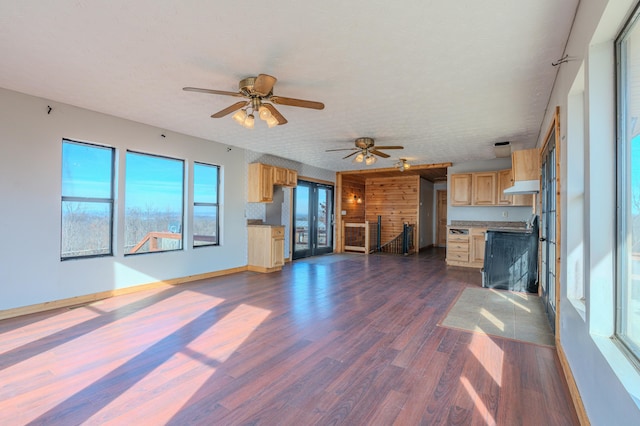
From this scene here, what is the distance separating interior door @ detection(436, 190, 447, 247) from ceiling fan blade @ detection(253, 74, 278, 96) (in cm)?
997

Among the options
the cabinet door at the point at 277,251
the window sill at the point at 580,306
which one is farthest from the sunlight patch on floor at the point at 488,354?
the cabinet door at the point at 277,251

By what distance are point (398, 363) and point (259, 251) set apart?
4247 millimetres

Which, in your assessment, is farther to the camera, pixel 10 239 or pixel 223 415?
pixel 10 239

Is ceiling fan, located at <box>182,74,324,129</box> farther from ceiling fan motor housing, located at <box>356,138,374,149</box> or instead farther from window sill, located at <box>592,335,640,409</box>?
window sill, located at <box>592,335,640,409</box>

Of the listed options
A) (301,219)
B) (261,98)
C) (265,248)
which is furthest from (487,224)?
(261,98)

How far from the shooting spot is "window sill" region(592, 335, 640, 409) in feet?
3.81

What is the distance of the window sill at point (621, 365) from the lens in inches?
45.7

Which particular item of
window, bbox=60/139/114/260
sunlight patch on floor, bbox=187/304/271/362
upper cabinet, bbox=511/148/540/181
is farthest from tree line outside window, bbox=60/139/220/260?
upper cabinet, bbox=511/148/540/181

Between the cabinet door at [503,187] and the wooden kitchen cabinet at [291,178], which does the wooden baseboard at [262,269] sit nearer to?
the wooden kitchen cabinet at [291,178]

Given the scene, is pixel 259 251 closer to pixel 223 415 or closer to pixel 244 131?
pixel 244 131

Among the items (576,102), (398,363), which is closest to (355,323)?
(398,363)

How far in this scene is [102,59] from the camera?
270 cm

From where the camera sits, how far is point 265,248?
6.18 metres

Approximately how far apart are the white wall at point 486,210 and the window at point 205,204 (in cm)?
537
